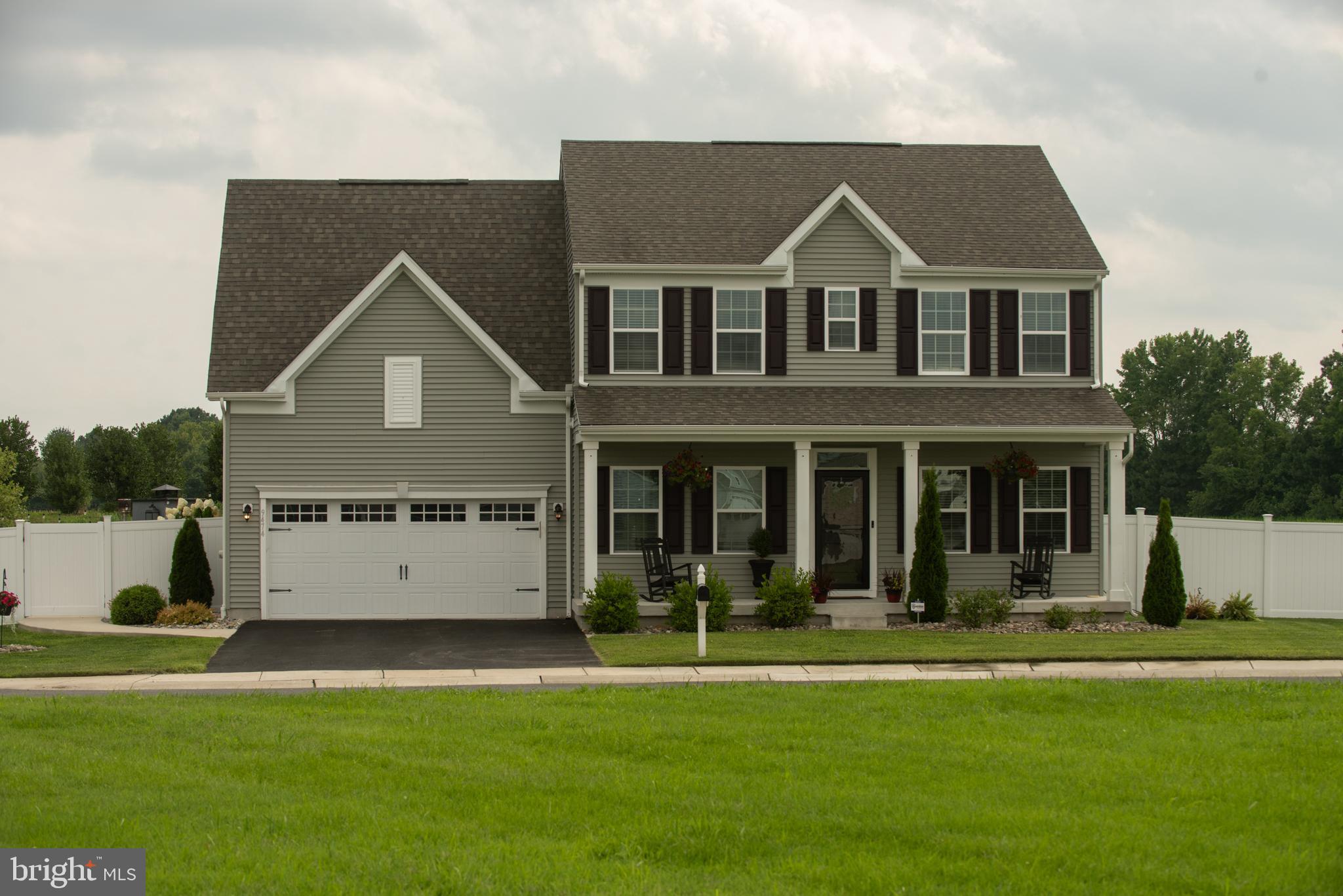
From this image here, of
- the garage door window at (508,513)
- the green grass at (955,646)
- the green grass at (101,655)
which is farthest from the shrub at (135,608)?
the green grass at (955,646)

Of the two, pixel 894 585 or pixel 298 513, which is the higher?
pixel 298 513

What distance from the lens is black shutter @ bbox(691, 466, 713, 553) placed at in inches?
852

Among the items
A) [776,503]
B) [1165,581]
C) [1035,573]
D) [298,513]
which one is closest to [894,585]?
[776,503]

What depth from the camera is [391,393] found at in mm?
22172

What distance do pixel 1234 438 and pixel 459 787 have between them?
6818cm

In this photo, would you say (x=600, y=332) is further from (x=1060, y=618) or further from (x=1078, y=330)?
(x=1060, y=618)

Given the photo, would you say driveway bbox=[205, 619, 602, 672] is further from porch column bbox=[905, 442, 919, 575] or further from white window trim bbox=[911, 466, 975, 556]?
white window trim bbox=[911, 466, 975, 556]

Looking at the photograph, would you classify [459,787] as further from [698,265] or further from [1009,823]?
[698,265]

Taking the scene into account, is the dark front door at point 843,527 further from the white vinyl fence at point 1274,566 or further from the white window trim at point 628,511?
the white vinyl fence at point 1274,566

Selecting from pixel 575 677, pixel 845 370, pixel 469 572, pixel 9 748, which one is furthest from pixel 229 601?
pixel 9 748

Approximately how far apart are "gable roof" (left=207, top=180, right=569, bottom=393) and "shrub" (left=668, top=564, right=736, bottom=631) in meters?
4.75

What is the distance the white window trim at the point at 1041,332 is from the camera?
73.9 ft

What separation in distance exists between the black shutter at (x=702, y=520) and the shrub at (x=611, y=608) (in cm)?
216

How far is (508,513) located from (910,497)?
6.86 meters
